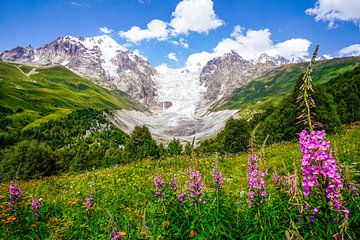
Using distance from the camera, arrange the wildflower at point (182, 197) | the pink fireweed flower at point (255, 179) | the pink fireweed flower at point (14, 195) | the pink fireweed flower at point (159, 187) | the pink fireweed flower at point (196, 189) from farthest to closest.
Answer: the pink fireweed flower at point (14, 195)
the pink fireweed flower at point (159, 187)
the wildflower at point (182, 197)
the pink fireweed flower at point (196, 189)
the pink fireweed flower at point (255, 179)

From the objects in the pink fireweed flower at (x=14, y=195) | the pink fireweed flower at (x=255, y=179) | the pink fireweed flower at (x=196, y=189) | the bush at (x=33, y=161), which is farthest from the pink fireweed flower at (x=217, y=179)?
the bush at (x=33, y=161)

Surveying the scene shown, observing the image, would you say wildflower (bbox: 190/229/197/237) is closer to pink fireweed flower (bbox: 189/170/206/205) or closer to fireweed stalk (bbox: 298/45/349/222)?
Result: pink fireweed flower (bbox: 189/170/206/205)

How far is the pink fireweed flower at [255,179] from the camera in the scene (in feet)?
17.8

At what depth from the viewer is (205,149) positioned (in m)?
85.3

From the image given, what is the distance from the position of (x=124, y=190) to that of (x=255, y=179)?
10.8m

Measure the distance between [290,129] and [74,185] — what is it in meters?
31.2

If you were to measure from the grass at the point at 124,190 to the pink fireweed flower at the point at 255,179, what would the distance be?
853 mm

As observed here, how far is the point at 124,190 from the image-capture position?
1494 centimetres

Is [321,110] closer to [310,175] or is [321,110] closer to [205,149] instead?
[310,175]

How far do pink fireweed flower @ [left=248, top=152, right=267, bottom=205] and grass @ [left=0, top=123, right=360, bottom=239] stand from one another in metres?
0.85

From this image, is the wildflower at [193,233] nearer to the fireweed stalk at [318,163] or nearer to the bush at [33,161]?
the fireweed stalk at [318,163]

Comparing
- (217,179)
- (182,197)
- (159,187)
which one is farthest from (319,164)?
(159,187)

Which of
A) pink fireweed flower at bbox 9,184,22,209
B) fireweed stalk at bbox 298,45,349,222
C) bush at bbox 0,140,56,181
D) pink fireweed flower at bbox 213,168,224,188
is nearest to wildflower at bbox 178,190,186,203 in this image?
pink fireweed flower at bbox 213,168,224,188

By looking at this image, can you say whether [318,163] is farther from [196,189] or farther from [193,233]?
[196,189]
